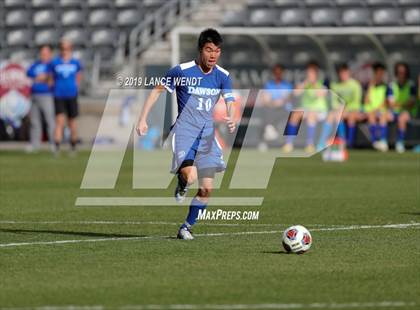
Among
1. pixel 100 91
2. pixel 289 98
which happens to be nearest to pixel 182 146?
pixel 289 98

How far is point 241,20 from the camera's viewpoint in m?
36.2

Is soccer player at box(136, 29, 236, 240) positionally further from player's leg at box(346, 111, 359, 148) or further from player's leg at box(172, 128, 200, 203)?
player's leg at box(346, 111, 359, 148)

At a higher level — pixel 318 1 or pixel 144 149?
pixel 318 1

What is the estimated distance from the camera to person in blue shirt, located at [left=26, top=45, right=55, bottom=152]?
29.1 meters

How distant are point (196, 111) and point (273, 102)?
805 inches

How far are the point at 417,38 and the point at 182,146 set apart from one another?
73.9 ft

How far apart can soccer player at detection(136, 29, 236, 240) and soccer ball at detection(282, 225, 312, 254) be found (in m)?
1.44

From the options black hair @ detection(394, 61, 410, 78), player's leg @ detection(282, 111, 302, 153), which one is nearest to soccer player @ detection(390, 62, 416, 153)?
black hair @ detection(394, 61, 410, 78)

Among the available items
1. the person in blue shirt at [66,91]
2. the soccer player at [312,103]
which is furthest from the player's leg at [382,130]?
the person in blue shirt at [66,91]

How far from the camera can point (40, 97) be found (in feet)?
99.1

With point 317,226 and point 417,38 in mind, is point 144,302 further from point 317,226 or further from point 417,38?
point 417,38

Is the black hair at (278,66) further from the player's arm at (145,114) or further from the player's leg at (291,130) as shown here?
the player's arm at (145,114)

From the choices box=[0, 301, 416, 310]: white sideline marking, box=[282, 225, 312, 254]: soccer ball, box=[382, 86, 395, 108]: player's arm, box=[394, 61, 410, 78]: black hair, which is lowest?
box=[382, 86, 395, 108]: player's arm

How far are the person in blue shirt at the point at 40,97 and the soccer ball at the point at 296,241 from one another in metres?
18.3
